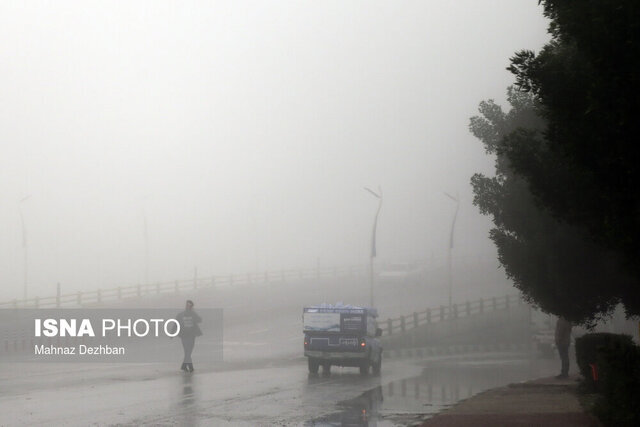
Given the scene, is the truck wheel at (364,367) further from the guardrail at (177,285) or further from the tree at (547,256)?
the guardrail at (177,285)

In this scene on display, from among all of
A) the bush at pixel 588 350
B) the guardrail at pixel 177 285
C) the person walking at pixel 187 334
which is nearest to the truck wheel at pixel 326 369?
the person walking at pixel 187 334

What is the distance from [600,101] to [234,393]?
13.0 m

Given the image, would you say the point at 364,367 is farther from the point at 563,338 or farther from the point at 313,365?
the point at 563,338

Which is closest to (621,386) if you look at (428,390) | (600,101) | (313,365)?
(600,101)

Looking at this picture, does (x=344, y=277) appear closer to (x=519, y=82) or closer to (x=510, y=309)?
(x=510, y=309)

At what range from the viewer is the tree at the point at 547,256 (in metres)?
19.9

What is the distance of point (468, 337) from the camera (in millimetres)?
56312

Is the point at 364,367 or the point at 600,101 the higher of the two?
the point at 600,101

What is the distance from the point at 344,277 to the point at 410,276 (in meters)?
5.61

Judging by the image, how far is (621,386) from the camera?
10977mm

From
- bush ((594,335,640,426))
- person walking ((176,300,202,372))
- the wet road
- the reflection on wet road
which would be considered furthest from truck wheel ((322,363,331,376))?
bush ((594,335,640,426))

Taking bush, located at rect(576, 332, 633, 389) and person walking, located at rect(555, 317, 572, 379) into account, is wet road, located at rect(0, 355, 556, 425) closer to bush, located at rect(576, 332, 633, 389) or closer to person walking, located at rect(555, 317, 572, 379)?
person walking, located at rect(555, 317, 572, 379)

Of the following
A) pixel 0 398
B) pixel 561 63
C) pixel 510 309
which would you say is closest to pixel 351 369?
pixel 0 398

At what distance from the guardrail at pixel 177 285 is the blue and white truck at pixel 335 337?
31985mm
